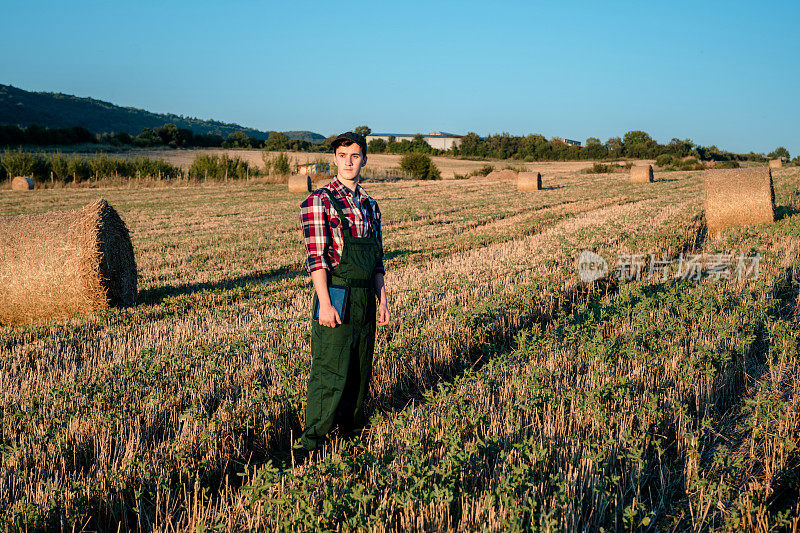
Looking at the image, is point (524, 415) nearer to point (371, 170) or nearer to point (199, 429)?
point (199, 429)

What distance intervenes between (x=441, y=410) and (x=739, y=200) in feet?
42.1

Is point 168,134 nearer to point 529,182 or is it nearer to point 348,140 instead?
point 529,182

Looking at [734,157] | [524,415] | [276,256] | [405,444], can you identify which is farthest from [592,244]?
[734,157]

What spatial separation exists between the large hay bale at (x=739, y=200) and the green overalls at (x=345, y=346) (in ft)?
42.1

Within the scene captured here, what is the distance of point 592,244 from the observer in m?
12.2

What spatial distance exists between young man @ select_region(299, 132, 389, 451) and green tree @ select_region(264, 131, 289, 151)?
7321cm

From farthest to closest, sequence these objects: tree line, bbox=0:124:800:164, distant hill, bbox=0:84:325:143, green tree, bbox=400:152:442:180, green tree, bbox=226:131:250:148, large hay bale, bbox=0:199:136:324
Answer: distant hill, bbox=0:84:325:143, green tree, bbox=226:131:250:148, tree line, bbox=0:124:800:164, green tree, bbox=400:152:442:180, large hay bale, bbox=0:199:136:324

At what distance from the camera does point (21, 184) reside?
111 ft

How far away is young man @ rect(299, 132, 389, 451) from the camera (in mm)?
3795

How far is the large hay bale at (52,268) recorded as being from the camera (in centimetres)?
795

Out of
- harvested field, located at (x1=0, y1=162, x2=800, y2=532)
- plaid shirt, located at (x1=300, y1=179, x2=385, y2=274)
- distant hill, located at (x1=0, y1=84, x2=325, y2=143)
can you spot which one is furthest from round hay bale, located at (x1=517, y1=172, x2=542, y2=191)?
distant hill, located at (x1=0, y1=84, x2=325, y2=143)

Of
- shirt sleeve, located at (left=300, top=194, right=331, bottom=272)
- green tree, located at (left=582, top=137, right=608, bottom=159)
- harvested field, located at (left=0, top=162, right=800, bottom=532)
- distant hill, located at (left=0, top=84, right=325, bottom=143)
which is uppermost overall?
distant hill, located at (left=0, top=84, right=325, bottom=143)

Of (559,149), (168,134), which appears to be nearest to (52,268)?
(168,134)

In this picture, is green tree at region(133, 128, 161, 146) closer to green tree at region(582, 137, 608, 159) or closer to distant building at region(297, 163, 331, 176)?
distant building at region(297, 163, 331, 176)
